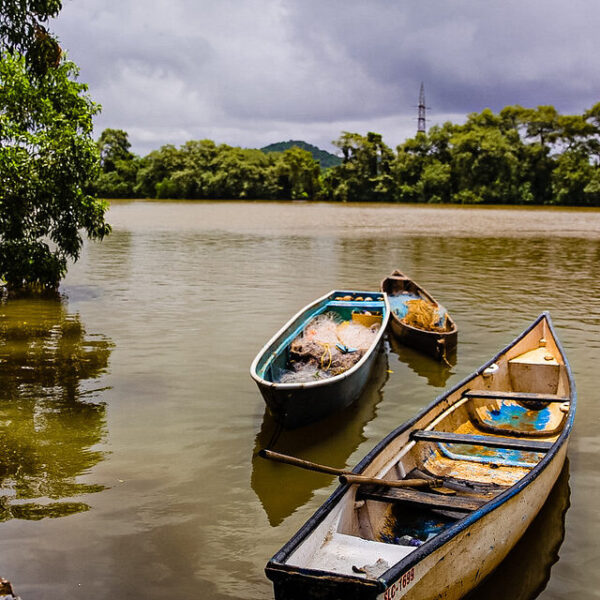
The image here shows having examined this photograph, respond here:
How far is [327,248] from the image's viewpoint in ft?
97.2

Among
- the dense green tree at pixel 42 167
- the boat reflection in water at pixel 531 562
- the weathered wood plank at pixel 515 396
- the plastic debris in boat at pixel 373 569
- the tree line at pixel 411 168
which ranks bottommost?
the boat reflection in water at pixel 531 562

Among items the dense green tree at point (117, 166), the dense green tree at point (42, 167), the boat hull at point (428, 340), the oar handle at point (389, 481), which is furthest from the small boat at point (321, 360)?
the dense green tree at point (117, 166)

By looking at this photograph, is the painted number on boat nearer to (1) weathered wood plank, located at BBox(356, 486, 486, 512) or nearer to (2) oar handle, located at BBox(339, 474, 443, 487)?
(2) oar handle, located at BBox(339, 474, 443, 487)

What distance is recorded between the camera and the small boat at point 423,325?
37.5ft

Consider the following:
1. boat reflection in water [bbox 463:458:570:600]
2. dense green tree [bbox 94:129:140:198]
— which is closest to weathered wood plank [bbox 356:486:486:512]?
boat reflection in water [bbox 463:458:570:600]

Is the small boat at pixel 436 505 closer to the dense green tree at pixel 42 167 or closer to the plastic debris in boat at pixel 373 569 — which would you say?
the plastic debris in boat at pixel 373 569

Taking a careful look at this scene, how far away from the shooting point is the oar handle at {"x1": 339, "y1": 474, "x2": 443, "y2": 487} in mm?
5051

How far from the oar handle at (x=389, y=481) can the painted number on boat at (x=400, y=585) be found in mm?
→ 1054

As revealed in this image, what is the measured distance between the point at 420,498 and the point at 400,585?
1.47 metres

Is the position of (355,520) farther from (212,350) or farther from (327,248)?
(327,248)

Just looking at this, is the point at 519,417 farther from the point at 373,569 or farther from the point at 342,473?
the point at 373,569

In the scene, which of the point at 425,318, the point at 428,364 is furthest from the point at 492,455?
the point at 425,318

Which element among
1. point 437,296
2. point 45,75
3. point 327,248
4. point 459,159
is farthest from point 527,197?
point 45,75

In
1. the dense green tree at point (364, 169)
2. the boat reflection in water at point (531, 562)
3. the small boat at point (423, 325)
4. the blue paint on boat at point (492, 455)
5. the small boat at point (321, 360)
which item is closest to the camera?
the boat reflection in water at point (531, 562)
